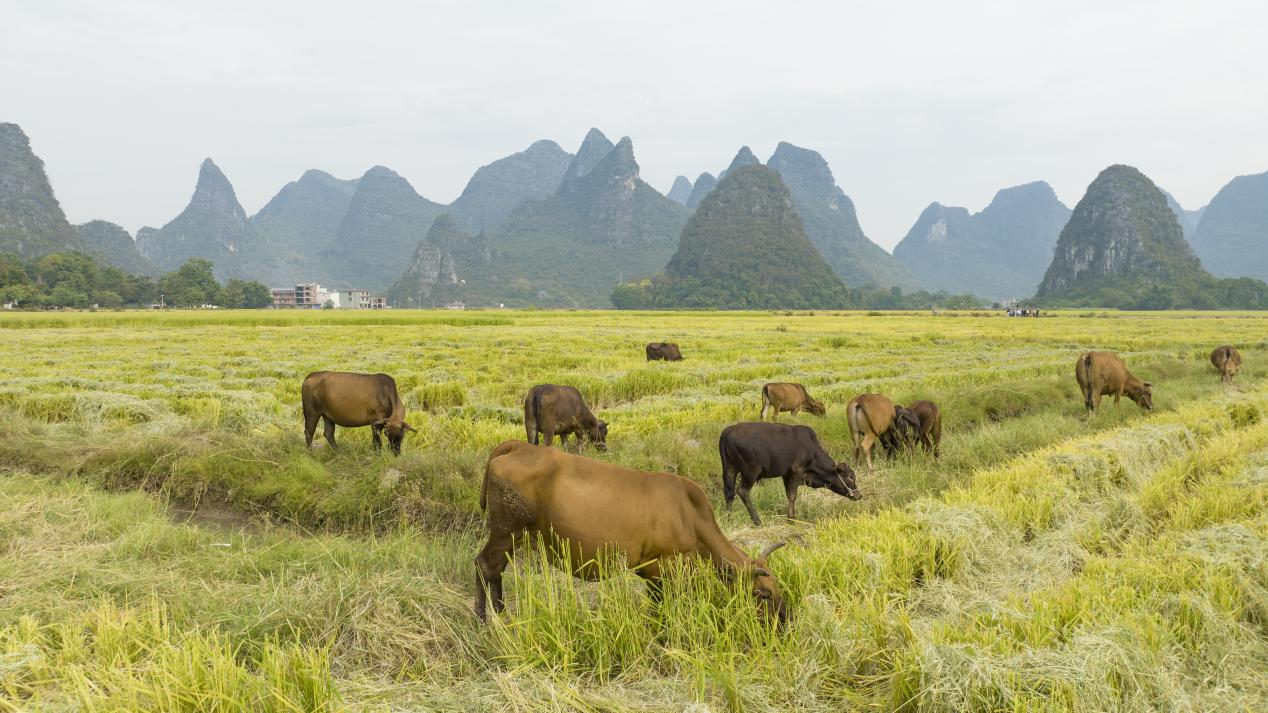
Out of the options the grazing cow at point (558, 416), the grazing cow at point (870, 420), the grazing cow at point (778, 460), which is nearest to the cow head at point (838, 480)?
the grazing cow at point (778, 460)

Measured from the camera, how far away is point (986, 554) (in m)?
5.10

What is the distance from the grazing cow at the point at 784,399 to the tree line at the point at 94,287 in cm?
9251

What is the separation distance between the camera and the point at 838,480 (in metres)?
7.70

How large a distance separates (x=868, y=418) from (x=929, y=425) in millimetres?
1179

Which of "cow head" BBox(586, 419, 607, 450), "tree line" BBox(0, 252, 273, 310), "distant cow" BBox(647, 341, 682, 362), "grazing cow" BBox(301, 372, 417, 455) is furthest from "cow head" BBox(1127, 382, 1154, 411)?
"tree line" BBox(0, 252, 273, 310)

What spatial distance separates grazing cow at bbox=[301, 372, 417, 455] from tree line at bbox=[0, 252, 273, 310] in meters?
89.0

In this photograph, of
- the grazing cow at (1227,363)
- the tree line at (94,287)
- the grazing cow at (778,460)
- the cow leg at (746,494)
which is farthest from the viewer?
the tree line at (94,287)

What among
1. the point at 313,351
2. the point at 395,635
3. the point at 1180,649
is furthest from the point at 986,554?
the point at 313,351

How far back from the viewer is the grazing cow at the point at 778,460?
24.4ft

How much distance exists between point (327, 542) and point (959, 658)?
5.32m

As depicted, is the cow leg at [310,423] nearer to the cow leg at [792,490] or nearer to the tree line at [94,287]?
the cow leg at [792,490]

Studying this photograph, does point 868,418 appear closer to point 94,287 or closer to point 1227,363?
point 1227,363

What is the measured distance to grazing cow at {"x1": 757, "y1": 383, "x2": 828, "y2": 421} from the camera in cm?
1200

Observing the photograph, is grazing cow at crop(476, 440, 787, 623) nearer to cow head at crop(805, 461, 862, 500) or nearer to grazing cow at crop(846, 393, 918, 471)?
cow head at crop(805, 461, 862, 500)
